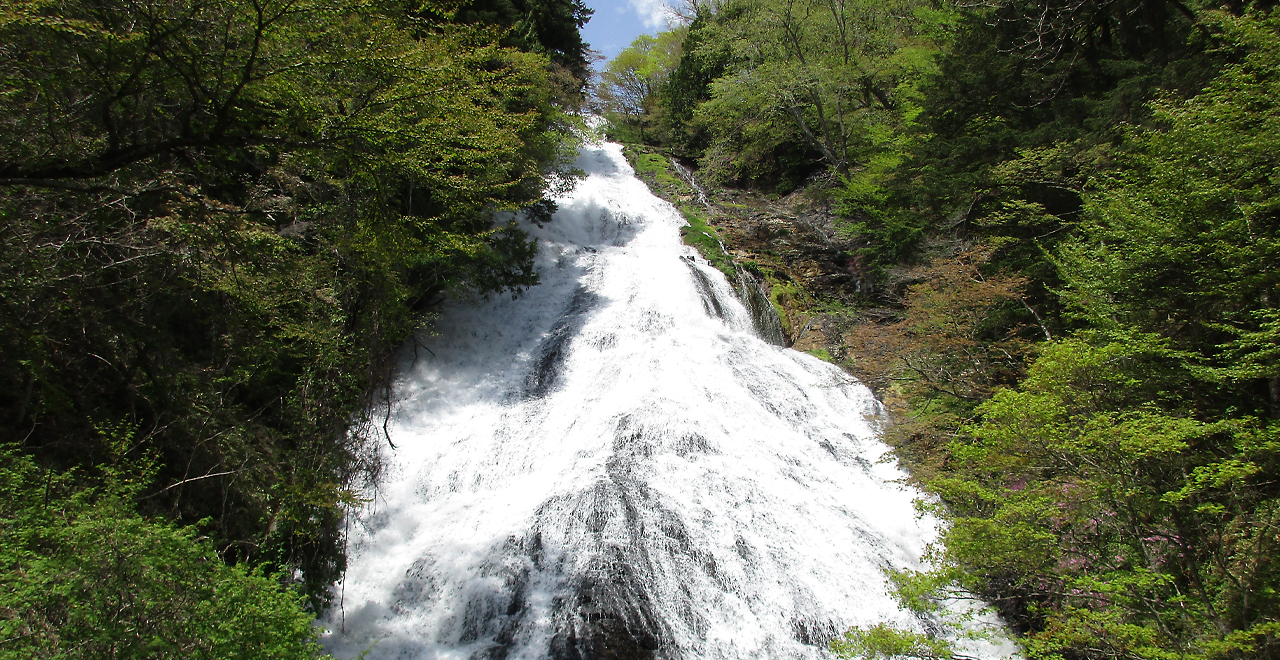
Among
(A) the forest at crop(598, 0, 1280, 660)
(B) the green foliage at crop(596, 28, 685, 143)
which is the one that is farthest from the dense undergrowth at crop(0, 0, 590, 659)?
(B) the green foliage at crop(596, 28, 685, 143)

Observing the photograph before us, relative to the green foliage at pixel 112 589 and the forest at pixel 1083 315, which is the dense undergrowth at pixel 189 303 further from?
the forest at pixel 1083 315

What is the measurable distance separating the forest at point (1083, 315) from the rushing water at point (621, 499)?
41.5 inches

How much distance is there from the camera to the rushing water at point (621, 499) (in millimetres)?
5879

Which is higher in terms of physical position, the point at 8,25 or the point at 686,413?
the point at 8,25

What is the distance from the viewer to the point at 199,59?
10.6ft

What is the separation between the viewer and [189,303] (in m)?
6.66

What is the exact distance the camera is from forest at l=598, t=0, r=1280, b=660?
182 inches

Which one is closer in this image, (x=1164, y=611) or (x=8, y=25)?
(x=8, y=25)

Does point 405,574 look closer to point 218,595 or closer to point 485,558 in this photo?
point 485,558

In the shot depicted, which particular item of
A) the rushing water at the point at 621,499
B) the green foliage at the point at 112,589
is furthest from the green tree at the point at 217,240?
the rushing water at the point at 621,499

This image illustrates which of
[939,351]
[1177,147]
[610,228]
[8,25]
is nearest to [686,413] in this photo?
[939,351]

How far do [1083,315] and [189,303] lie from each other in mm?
11662

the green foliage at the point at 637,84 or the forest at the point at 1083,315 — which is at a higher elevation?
the green foliage at the point at 637,84

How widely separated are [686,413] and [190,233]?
6499mm
